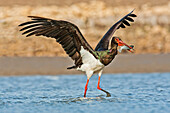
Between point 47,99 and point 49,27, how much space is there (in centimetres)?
163

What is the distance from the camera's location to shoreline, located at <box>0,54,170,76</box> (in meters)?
13.5

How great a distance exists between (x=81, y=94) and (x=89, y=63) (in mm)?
1105

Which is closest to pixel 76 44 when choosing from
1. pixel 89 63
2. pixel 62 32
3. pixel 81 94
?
pixel 62 32

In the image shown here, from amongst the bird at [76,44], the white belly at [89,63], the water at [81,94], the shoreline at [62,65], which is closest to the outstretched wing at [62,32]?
the bird at [76,44]

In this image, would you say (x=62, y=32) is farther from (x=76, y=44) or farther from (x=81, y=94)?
(x=81, y=94)

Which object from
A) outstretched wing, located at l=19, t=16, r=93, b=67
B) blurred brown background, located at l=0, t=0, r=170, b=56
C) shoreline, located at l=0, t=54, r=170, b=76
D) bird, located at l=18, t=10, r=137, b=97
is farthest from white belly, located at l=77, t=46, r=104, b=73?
blurred brown background, located at l=0, t=0, r=170, b=56

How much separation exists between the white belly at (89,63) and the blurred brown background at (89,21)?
6224 millimetres

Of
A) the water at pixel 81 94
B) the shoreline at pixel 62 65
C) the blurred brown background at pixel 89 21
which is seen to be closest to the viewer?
the water at pixel 81 94

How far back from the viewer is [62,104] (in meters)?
8.55

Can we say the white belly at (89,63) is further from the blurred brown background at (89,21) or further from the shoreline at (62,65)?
the blurred brown background at (89,21)

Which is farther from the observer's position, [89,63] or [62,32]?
[89,63]

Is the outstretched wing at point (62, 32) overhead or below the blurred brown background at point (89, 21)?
below

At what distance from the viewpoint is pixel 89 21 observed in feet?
57.2

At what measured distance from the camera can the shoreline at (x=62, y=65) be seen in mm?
13531
